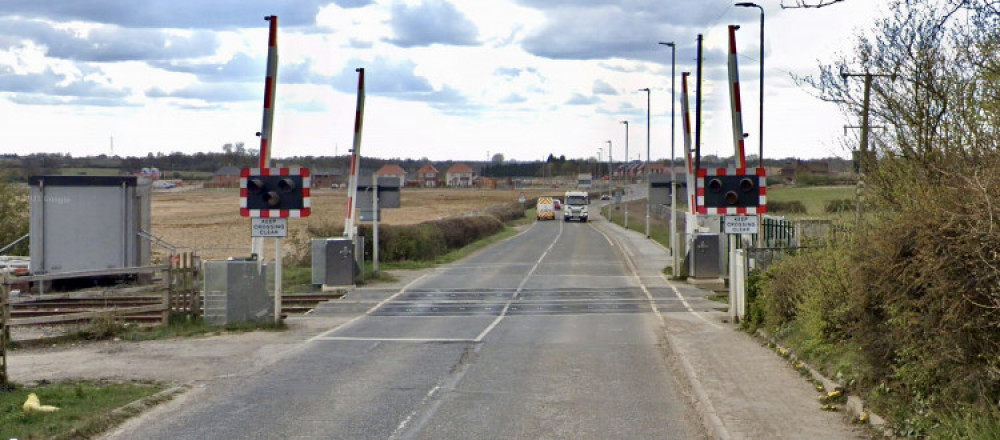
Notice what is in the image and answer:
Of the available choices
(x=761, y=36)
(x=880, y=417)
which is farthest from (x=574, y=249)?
(x=880, y=417)

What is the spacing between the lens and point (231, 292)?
19250 millimetres

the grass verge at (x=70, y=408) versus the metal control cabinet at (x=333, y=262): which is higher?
the metal control cabinet at (x=333, y=262)

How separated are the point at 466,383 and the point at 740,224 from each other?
850cm

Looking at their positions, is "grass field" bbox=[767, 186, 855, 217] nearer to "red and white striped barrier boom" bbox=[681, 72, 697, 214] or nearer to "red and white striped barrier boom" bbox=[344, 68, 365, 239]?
"red and white striped barrier boom" bbox=[681, 72, 697, 214]

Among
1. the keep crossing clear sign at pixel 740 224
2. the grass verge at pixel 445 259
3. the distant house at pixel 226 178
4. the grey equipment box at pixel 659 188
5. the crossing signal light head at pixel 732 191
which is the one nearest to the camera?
the crossing signal light head at pixel 732 191

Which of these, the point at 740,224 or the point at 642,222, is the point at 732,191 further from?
the point at 642,222

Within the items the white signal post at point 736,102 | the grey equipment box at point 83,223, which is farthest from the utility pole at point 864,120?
the grey equipment box at point 83,223

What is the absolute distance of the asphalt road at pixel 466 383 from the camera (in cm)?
1030

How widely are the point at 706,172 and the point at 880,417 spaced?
398 inches

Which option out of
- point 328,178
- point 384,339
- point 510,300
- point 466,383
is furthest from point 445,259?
point 328,178

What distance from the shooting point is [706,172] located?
62.9 feet

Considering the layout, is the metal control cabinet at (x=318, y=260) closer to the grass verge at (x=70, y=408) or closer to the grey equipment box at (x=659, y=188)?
the grey equipment box at (x=659, y=188)

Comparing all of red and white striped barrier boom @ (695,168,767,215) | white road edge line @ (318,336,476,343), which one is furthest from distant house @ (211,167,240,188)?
red and white striped barrier boom @ (695,168,767,215)

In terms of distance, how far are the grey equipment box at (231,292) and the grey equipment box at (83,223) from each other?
10.6 m
